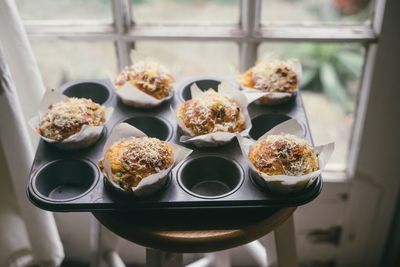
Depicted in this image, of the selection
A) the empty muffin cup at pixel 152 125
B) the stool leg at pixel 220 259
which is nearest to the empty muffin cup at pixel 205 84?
the empty muffin cup at pixel 152 125

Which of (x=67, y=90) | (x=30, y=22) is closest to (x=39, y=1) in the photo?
(x=30, y=22)

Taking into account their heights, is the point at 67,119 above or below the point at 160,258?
above

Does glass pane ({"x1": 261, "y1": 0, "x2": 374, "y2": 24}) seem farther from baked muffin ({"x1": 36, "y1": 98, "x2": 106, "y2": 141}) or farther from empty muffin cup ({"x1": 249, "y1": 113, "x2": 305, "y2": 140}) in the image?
baked muffin ({"x1": 36, "y1": 98, "x2": 106, "y2": 141})

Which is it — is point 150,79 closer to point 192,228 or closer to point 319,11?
point 192,228

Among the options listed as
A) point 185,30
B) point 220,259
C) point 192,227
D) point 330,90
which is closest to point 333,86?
point 330,90

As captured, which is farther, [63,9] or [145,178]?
[63,9]

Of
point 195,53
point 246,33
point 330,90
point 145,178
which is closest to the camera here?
point 145,178

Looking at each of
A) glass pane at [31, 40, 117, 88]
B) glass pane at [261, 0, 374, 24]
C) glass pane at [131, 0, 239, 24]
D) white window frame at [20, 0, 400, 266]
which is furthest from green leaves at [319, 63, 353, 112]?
glass pane at [31, 40, 117, 88]
